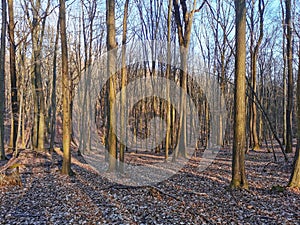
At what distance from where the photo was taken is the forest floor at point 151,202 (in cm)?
595

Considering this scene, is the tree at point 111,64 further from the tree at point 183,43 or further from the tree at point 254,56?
the tree at point 254,56

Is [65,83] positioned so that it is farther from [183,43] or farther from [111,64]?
[183,43]

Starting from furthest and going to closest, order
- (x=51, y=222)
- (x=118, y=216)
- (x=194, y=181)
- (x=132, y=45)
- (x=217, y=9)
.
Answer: (x=132, y=45), (x=217, y=9), (x=194, y=181), (x=118, y=216), (x=51, y=222)

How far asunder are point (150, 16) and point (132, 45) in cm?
653

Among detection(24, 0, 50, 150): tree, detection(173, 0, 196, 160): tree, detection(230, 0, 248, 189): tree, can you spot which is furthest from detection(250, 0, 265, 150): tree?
detection(24, 0, 50, 150): tree

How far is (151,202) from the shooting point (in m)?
7.32

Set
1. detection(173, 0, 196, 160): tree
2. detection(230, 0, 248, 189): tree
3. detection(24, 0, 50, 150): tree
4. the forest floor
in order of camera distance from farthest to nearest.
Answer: detection(24, 0, 50, 150): tree < detection(173, 0, 196, 160): tree < detection(230, 0, 248, 189): tree < the forest floor

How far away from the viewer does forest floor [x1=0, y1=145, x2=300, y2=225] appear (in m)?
5.95

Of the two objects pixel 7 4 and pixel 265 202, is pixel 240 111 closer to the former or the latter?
pixel 265 202

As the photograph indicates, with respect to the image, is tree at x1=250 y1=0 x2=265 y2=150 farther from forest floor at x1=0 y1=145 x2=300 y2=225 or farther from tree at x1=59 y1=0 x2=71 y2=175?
tree at x1=59 y1=0 x2=71 y2=175

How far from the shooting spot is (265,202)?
7.10 meters

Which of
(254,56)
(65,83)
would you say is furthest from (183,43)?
(65,83)

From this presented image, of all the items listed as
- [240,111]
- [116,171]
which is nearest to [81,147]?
[116,171]

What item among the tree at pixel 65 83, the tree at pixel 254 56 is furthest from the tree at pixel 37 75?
the tree at pixel 254 56
